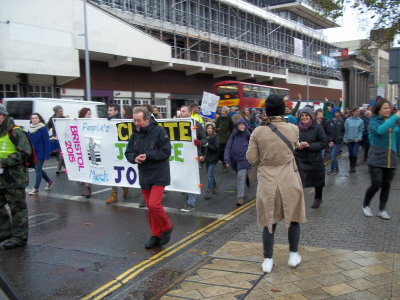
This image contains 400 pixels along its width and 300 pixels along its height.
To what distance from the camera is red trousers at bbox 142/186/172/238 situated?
15.9ft

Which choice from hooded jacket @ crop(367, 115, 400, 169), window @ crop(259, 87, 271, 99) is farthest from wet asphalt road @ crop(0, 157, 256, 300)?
window @ crop(259, 87, 271, 99)

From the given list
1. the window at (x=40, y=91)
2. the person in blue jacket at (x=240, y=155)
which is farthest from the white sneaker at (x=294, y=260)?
the window at (x=40, y=91)

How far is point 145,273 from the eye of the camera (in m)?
4.28

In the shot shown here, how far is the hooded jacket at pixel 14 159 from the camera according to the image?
5035 mm

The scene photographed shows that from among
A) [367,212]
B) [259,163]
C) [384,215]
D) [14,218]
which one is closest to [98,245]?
[14,218]

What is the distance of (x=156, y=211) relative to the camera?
15.9ft

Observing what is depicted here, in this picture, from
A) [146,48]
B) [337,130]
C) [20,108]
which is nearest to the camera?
[337,130]

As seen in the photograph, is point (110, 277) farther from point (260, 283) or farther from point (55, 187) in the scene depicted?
point (55, 187)

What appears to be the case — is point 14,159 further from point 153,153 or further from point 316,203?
point 316,203

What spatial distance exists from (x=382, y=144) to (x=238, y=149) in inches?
101

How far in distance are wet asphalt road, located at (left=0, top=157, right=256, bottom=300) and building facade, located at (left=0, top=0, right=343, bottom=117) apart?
370 inches

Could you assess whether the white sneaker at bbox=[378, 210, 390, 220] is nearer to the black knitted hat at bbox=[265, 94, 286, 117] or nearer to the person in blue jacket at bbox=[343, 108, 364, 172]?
the black knitted hat at bbox=[265, 94, 286, 117]

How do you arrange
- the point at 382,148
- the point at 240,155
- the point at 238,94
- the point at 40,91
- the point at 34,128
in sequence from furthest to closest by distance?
the point at 238,94 → the point at 40,91 → the point at 34,128 → the point at 240,155 → the point at 382,148

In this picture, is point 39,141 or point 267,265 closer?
point 267,265
